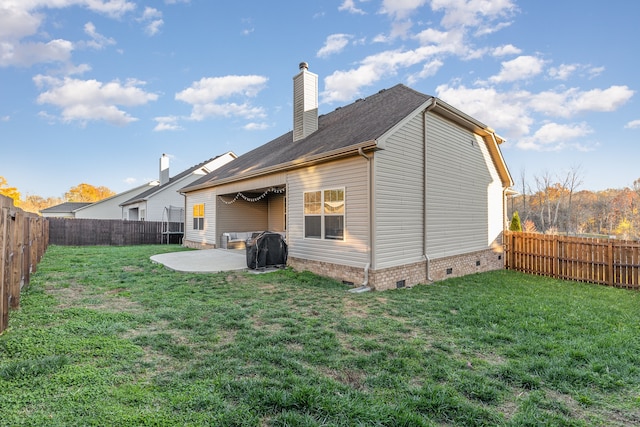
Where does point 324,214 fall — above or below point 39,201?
below

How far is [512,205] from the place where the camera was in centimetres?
3344

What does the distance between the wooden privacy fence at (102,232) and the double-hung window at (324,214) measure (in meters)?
15.5

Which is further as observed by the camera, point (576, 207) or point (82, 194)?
point (82, 194)

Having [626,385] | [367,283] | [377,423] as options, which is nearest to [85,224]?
[367,283]

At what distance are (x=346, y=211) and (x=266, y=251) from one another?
2844 mm

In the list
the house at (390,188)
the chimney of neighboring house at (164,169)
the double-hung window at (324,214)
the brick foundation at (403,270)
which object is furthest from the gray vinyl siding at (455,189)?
the chimney of neighboring house at (164,169)

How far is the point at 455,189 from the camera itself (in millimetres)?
9188

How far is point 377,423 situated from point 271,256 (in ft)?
22.7

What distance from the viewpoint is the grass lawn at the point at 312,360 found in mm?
2240

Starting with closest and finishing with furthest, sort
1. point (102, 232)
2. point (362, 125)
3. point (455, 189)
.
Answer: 1. point (362, 125)
2. point (455, 189)
3. point (102, 232)

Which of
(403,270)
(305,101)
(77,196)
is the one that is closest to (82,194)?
(77,196)

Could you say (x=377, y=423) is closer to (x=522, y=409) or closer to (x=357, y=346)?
(x=522, y=409)

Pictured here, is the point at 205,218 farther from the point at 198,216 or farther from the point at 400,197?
the point at 400,197

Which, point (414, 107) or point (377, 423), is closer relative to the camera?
point (377, 423)
